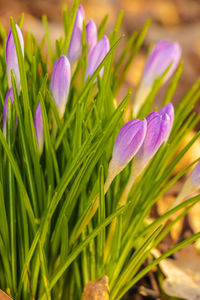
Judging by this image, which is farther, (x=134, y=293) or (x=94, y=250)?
(x=134, y=293)

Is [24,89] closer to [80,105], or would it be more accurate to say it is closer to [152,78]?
[80,105]

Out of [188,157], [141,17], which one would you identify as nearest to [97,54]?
[188,157]

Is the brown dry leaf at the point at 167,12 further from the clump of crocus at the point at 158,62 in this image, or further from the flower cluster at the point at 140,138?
the flower cluster at the point at 140,138

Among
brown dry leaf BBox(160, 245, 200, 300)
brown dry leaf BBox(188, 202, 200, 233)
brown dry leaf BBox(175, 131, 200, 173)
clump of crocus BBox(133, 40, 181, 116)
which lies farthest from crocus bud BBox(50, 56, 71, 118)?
brown dry leaf BBox(175, 131, 200, 173)

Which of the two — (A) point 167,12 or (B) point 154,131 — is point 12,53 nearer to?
(B) point 154,131

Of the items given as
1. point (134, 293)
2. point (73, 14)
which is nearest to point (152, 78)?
point (73, 14)

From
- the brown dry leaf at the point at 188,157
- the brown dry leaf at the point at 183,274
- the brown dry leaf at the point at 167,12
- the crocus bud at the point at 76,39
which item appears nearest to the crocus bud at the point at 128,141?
the crocus bud at the point at 76,39

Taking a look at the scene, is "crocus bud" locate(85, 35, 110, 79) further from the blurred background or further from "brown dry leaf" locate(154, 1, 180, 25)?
"brown dry leaf" locate(154, 1, 180, 25)
